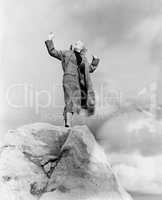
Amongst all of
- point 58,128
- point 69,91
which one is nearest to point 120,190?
point 58,128

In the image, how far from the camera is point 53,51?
11.0 m

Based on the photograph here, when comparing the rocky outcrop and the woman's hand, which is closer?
the rocky outcrop

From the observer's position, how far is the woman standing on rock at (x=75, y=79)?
10641mm

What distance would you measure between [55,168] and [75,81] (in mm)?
2640

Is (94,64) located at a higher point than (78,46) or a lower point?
lower

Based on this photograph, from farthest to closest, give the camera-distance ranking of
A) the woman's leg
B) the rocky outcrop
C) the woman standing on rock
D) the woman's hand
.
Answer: the woman's hand → the woman standing on rock → the woman's leg → the rocky outcrop

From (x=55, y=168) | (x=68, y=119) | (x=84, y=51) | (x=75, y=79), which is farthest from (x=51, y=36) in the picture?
(x=55, y=168)

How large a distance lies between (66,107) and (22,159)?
1.95 meters

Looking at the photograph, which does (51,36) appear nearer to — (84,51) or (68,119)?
(84,51)

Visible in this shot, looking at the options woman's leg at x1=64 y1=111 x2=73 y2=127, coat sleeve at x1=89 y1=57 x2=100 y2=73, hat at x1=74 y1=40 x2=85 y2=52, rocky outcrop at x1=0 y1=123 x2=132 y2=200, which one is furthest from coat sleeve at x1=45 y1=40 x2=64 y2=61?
rocky outcrop at x1=0 y1=123 x2=132 y2=200

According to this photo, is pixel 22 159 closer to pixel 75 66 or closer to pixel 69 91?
pixel 69 91

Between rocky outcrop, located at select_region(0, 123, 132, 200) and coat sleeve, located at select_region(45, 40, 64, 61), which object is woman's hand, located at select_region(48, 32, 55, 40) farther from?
rocky outcrop, located at select_region(0, 123, 132, 200)

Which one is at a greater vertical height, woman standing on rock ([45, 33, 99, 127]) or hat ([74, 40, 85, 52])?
hat ([74, 40, 85, 52])

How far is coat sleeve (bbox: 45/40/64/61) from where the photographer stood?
35.9 feet
